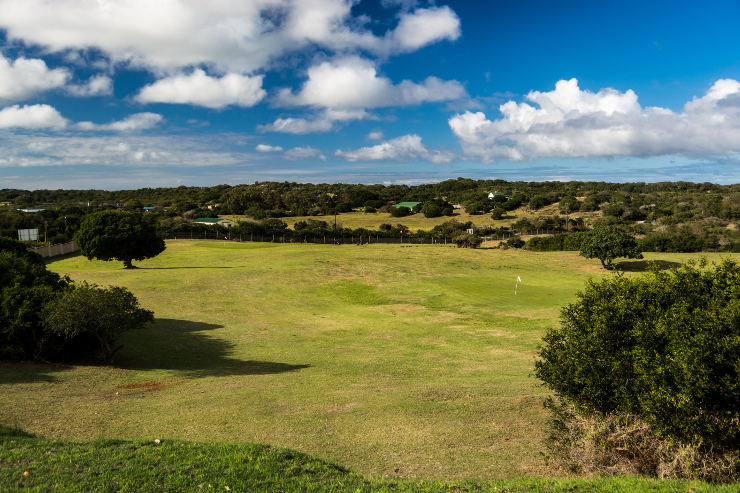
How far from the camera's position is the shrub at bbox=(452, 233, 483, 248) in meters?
85.1

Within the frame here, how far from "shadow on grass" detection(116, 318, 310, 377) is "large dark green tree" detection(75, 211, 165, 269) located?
2625cm

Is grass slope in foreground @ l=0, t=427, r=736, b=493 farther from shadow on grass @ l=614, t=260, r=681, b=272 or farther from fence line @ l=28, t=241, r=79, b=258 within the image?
fence line @ l=28, t=241, r=79, b=258

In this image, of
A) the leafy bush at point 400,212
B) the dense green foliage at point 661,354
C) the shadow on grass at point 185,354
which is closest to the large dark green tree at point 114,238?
the shadow on grass at point 185,354

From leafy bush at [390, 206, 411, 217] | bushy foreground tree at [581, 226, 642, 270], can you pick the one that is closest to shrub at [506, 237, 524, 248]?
bushy foreground tree at [581, 226, 642, 270]

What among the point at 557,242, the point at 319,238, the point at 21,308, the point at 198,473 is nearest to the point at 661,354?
the point at 198,473

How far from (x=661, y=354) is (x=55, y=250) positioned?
2991 inches

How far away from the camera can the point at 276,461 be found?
10.7m

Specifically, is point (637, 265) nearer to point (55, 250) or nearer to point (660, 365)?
point (660, 365)

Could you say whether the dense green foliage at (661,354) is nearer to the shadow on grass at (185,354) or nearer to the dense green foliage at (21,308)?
the shadow on grass at (185,354)

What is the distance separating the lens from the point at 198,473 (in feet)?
32.2

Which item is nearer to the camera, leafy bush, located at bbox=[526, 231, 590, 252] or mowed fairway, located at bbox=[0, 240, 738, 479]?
mowed fairway, located at bbox=[0, 240, 738, 479]

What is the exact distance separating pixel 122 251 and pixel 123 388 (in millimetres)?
39091

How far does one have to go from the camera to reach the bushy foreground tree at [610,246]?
60.2 meters

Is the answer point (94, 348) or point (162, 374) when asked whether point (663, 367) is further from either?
point (94, 348)
